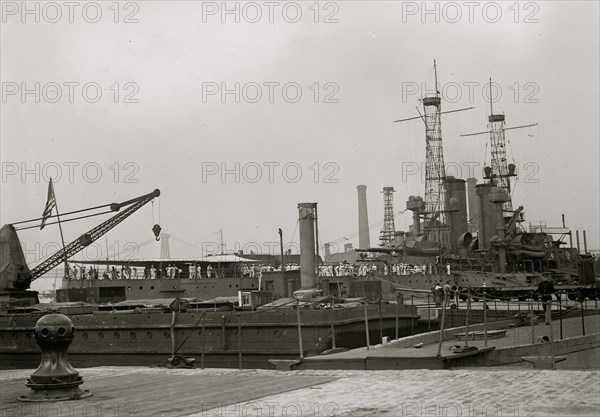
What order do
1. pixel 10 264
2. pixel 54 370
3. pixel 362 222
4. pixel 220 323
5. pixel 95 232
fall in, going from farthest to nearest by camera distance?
pixel 362 222 < pixel 95 232 < pixel 10 264 < pixel 220 323 < pixel 54 370

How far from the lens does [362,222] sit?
99.6 metres

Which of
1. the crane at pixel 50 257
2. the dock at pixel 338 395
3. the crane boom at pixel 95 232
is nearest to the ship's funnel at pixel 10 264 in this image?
the crane at pixel 50 257

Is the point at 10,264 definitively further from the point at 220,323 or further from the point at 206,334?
the point at 220,323

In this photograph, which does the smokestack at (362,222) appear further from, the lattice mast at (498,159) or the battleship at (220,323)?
the battleship at (220,323)

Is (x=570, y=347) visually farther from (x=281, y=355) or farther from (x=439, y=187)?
(x=439, y=187)

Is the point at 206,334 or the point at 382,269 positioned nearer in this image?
the point at 206,334

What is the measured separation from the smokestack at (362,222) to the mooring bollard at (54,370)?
3482 inches

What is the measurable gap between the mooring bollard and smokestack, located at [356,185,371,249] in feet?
290

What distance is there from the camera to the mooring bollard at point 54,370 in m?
8.05

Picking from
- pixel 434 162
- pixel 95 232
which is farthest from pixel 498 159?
pixel 95 232

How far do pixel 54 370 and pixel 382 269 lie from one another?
138ft

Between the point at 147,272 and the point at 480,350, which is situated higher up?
the point at 147,272

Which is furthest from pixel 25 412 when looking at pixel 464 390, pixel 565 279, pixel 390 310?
pixel 565 279

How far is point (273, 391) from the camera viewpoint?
7.89 metres
